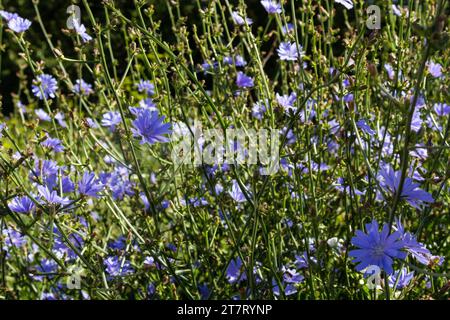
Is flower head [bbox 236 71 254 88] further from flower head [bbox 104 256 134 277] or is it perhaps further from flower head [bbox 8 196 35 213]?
flower head [bbox 8 196 35 213]

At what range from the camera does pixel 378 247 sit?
146cm

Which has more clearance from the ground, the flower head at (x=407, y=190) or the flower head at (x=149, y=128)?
the flower head at (x=149, y=128)

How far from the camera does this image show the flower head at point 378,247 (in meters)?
1.43

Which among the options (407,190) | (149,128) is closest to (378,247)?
(407,190)

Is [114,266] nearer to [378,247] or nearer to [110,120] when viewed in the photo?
[110,120]

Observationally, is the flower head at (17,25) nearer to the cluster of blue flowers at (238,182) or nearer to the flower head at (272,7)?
the cluster of blue flowers at (238,182)

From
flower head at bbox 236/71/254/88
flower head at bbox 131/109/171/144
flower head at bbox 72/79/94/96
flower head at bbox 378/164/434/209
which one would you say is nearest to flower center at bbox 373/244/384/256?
flower head at bbox 378/164/434/209

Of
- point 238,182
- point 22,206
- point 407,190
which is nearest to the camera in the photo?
point 407,190

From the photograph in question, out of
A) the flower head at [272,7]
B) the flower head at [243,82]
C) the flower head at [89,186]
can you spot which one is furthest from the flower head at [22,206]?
the flower head at [272,7]

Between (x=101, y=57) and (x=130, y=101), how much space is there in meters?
0.25
